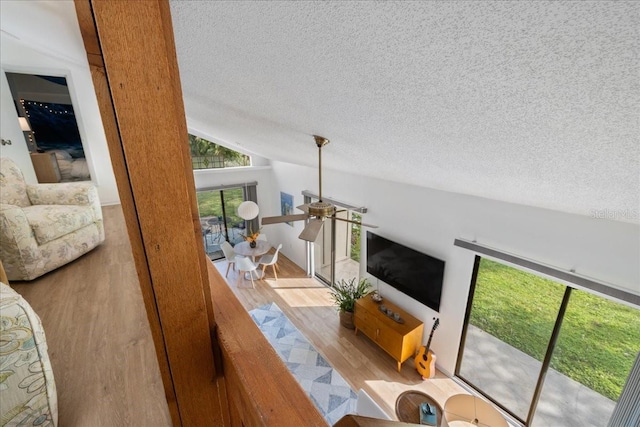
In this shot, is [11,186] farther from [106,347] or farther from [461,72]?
[461,72]

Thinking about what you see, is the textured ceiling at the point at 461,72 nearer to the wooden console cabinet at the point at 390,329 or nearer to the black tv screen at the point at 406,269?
the black tv screen at the point at 406,269

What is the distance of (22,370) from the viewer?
2.59 ft

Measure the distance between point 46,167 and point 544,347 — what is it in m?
7.14

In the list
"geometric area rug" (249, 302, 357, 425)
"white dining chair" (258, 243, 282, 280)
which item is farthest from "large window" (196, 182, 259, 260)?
"geometric area rug" (249, 302, 357, 425)

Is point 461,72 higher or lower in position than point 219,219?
higher

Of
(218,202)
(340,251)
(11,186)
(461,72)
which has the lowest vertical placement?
(340,251)

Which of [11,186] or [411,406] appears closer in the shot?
[11,186]

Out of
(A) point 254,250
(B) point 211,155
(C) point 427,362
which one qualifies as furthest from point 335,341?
(B) point 211,155

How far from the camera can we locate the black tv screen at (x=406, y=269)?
3369mm

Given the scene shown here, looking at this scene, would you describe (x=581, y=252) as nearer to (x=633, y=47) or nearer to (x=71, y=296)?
(x=633, y=47)

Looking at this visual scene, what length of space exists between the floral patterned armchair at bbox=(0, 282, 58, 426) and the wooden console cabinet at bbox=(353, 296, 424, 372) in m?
3.36

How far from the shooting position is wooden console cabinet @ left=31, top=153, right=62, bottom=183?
13.5ft

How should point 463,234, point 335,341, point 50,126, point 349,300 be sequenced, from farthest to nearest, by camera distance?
point 349,300
point 50,126
point 335,341
point 463,234

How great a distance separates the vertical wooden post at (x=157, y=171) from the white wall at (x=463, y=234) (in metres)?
2.89
